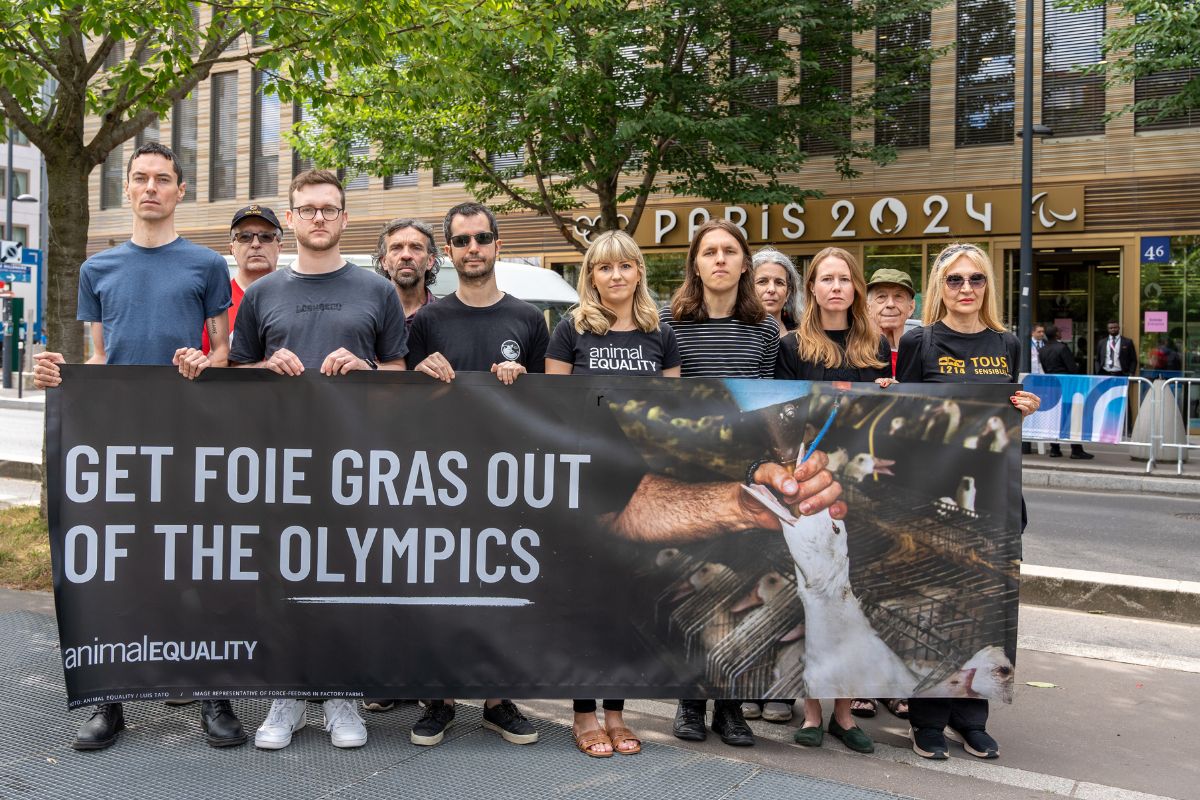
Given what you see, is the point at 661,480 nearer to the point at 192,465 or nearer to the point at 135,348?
the point at 192,465

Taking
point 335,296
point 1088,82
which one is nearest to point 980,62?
point 1088,82

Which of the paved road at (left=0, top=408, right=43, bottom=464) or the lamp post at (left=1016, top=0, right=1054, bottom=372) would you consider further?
the lamp post at (left=1016, top=0, right=1054, bottom=372)

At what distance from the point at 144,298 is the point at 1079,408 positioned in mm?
12416

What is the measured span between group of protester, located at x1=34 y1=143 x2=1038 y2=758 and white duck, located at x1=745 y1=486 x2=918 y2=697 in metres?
0.11

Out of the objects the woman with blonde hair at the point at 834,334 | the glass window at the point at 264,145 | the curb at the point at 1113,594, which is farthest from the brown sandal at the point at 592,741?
the glass window at the point at 264,145

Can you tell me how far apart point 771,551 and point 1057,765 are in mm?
1342

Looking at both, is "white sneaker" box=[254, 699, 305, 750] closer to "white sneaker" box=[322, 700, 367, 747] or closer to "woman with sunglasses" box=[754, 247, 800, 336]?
"white sneaker" box=[322, 700, 367, 747]

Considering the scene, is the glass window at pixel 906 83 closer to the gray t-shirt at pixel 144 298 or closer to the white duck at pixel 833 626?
the white duck at pixel 833 626

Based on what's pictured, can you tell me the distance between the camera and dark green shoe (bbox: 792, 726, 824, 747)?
4.19 meters

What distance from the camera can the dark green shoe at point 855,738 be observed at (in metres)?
4.12

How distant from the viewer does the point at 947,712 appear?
4.16m

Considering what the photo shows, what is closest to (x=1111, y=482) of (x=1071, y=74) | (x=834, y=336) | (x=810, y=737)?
(x=1071, y=74)

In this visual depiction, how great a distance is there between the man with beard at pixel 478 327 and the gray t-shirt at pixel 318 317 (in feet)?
0.62

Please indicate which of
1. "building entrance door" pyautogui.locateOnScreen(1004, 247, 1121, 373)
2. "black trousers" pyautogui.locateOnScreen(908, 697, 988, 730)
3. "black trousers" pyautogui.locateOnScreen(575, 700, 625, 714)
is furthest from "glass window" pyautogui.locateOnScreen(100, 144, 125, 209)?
"black trousers" pyautogui.locateOnScreen(908, 697, 988, 730)
